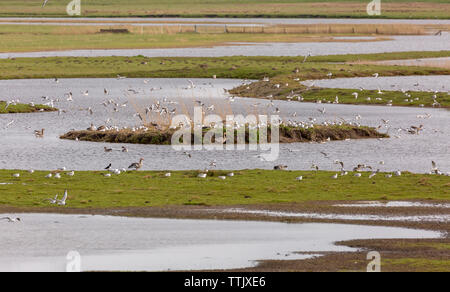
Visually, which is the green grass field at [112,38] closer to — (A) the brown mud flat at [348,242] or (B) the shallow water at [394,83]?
(B) the shallow water at [394,83]

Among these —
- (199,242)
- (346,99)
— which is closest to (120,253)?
(199,242)

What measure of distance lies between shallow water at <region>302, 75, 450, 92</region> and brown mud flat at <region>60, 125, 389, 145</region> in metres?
18.6

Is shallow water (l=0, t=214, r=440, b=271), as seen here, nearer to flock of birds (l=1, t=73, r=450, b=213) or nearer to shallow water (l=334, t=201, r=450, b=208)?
flock of birds (l=1, t=73, r=450, b=213)

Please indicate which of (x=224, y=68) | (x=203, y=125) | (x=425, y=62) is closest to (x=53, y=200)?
(x=203, y=125)

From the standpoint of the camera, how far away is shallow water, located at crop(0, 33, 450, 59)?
298 feet

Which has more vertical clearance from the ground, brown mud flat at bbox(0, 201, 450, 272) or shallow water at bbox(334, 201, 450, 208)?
brown mud flat at bbox(0, 201, 450, 272)

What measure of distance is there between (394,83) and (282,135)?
27047 mm

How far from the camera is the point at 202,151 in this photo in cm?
3994

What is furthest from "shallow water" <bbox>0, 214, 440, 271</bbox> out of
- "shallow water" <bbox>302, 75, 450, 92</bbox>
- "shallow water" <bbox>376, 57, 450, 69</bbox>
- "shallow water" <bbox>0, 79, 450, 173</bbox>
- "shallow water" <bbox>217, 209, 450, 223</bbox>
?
"shallow water" <bbox>376, 57, 450, 69</bbox>

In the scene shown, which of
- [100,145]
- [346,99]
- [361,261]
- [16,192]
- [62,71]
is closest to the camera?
[361,261]

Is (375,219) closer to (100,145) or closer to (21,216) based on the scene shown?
(21,216)

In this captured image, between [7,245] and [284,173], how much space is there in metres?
12.3

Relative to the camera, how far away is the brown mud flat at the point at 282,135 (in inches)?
1671
